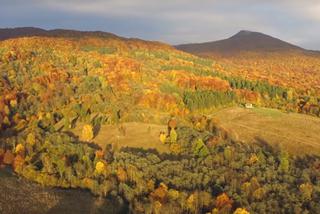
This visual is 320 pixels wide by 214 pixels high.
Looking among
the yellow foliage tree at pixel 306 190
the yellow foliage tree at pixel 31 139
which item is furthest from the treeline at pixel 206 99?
the yellow foliage tree at pixel 306 190

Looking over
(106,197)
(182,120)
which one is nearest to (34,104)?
(182,120)

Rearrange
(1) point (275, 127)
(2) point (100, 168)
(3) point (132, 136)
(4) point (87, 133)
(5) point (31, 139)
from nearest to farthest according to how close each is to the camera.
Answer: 1. (2) point (100, 168)
2. (5) point (31, 139)
3. (4) point (87, 133)
4. (3) point (132, 136)
5. (1) point (275, 127)

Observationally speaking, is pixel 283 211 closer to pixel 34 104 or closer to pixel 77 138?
pixel 77 138

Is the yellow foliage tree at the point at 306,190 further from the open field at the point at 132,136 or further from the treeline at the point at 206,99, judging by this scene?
the treeline at the point at 206,99

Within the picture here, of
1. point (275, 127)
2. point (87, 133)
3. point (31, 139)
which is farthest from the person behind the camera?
point (275, 127)

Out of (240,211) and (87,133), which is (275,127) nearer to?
(87,133)

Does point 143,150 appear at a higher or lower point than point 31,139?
lower

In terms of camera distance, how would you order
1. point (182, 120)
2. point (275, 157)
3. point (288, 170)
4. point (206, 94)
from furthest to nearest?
point (206, 94), point (182, 120), point (275, 157), point (288, 170)

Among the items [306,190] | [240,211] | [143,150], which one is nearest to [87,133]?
[143,150]
